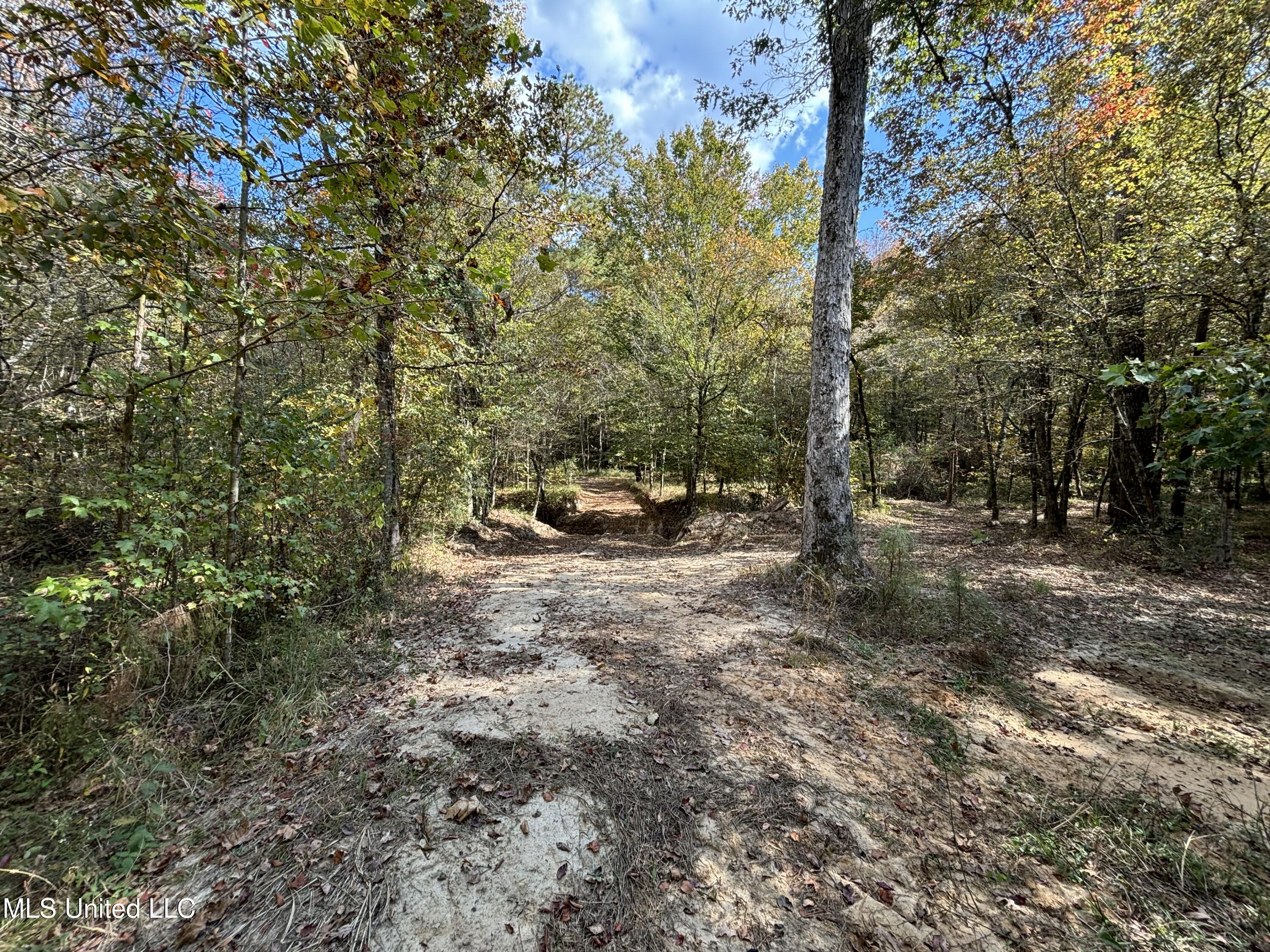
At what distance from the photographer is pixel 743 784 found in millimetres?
2701

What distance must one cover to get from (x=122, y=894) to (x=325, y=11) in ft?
13.9

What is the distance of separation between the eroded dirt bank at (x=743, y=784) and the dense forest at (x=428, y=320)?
222 millimetres

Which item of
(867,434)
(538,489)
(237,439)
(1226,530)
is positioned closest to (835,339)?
(237,439)

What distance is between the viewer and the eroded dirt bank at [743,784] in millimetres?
1983

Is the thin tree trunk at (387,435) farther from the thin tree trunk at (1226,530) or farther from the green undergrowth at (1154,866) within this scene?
the thin tree trunk at (1226,530)

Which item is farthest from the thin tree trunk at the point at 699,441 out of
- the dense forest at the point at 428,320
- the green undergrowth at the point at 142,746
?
the green undergrowth at the point at 142,746

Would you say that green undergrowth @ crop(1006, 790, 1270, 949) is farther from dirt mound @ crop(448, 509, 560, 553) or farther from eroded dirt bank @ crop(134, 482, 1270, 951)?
dirt mound @ crop(448, 509, 560, 553)

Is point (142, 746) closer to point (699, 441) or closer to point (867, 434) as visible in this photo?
point (699, 441)

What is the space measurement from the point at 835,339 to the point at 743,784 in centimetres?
518

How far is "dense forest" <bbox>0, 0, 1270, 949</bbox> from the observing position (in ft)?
7.67

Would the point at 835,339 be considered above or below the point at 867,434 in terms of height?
above

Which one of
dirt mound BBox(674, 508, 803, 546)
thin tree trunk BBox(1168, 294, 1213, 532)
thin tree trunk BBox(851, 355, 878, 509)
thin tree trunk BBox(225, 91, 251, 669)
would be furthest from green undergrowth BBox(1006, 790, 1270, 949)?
thin tree trunk BBox(851, 355, 878, 509)

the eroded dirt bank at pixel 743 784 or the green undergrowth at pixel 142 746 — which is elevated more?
the green undergrowth at pixel 142 746

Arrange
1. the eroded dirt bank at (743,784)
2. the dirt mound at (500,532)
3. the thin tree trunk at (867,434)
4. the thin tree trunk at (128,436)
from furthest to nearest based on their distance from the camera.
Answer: the thin tree trunk at (867,434) < the dirt mound at (500,532) < the thin tree trunk at (128,436) < the eroded dirt bank at (743,784)
